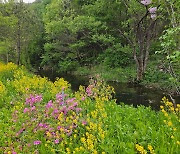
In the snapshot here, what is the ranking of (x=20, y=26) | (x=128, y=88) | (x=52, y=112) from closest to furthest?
1. (x=52, y=112)
2. (x=128, y=88)
3. (x=20, y=26)

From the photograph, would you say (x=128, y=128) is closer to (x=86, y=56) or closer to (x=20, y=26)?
(x=20, y=26)

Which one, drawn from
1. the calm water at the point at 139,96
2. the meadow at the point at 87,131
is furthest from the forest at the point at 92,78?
the calm water at the point at 139,96

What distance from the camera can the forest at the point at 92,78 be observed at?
16.2 ft

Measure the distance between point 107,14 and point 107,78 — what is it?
5947 mm

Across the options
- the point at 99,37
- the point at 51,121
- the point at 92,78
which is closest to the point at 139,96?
the point at 92,78

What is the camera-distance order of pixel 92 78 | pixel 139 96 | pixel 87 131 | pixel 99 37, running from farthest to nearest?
1. pixel 99 37
2. pixel 92 78
3. pixel 139 96
4. pixel 87 131

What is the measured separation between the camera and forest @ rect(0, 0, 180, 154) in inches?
195

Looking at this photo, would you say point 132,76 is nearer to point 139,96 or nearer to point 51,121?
point 139,96

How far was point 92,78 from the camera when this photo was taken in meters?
19.6

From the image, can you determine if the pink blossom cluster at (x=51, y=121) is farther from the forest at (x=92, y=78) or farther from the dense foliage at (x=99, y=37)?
the dense foliage at (x=99, y=37)

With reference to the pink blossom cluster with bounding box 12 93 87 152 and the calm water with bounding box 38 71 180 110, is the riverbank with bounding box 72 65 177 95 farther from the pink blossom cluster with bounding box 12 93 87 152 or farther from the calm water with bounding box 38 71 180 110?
the pink blossom cluster with bounding box 12 93 87 152

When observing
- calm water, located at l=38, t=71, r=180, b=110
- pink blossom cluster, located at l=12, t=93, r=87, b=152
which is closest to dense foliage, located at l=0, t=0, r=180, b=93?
calm water, located at l=38, t=71, r=180, b=110

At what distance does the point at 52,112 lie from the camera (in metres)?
6.16

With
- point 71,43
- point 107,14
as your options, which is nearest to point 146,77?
point 107,14
